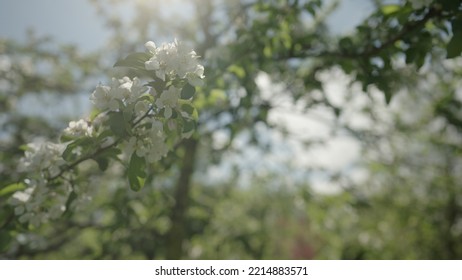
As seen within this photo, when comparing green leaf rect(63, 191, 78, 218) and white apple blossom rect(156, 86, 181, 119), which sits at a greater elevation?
white apple blossom rect(156, 86, 181, 119)

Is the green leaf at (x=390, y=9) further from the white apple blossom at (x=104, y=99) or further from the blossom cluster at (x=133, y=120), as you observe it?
the white apple blossom at (x=104, y=99)

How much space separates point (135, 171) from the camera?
1.74 metres

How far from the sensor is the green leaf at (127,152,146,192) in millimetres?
1729

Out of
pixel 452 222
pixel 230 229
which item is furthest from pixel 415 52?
pixel 452 222

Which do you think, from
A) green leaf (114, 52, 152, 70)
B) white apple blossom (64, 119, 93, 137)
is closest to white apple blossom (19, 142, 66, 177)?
white apple blossom (64, 119, 93, 137)

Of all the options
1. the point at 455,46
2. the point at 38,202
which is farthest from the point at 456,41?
the point at 38,202

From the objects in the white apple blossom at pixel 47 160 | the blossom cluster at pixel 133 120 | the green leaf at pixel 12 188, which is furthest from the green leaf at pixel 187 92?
the green leaf at pixel 12 188

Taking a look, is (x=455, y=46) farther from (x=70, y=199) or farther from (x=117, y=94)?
(x=70, y=199)

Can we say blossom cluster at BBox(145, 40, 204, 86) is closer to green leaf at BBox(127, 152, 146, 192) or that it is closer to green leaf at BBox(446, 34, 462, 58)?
green leaf at BBox(127, 152, 146, 192)

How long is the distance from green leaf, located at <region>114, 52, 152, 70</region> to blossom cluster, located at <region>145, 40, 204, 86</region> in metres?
0.07

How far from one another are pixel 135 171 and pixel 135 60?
0.48m

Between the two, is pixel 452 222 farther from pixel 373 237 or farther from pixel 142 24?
pixel 142 24
